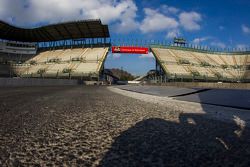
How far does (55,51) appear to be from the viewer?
8031 centimetres

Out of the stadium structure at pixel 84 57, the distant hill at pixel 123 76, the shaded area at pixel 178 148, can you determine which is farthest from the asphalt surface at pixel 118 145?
the distant hill at pixel 123 76

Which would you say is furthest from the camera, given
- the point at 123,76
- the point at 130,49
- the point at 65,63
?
the point at 123,76

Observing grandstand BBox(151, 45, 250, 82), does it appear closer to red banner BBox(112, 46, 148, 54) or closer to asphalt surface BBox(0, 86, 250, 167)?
red banner BBox(112, 46, 148, 54)

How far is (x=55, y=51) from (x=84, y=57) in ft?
53.1

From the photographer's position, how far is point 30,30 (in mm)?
73125

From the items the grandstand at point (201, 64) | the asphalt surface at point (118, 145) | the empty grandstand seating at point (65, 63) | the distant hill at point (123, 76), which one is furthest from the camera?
the distant hill at point (123, 76)

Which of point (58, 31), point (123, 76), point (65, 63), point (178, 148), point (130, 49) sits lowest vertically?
point (178, 148)

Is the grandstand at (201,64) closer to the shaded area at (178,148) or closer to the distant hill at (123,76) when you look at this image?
the shaded area at (178,148)

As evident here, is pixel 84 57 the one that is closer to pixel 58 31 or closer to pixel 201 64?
pixel 58 31

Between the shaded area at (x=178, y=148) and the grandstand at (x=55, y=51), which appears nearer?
the shaded area at (x=178, y=148)

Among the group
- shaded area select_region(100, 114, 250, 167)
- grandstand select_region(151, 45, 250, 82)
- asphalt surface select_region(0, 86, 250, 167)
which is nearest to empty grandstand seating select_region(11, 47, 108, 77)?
grandstand select_region(151, 45, 250, 82)

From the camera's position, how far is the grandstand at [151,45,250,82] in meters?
62.8

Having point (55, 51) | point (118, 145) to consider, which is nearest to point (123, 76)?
point (55, 51)

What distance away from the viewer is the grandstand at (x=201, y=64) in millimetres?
62750
